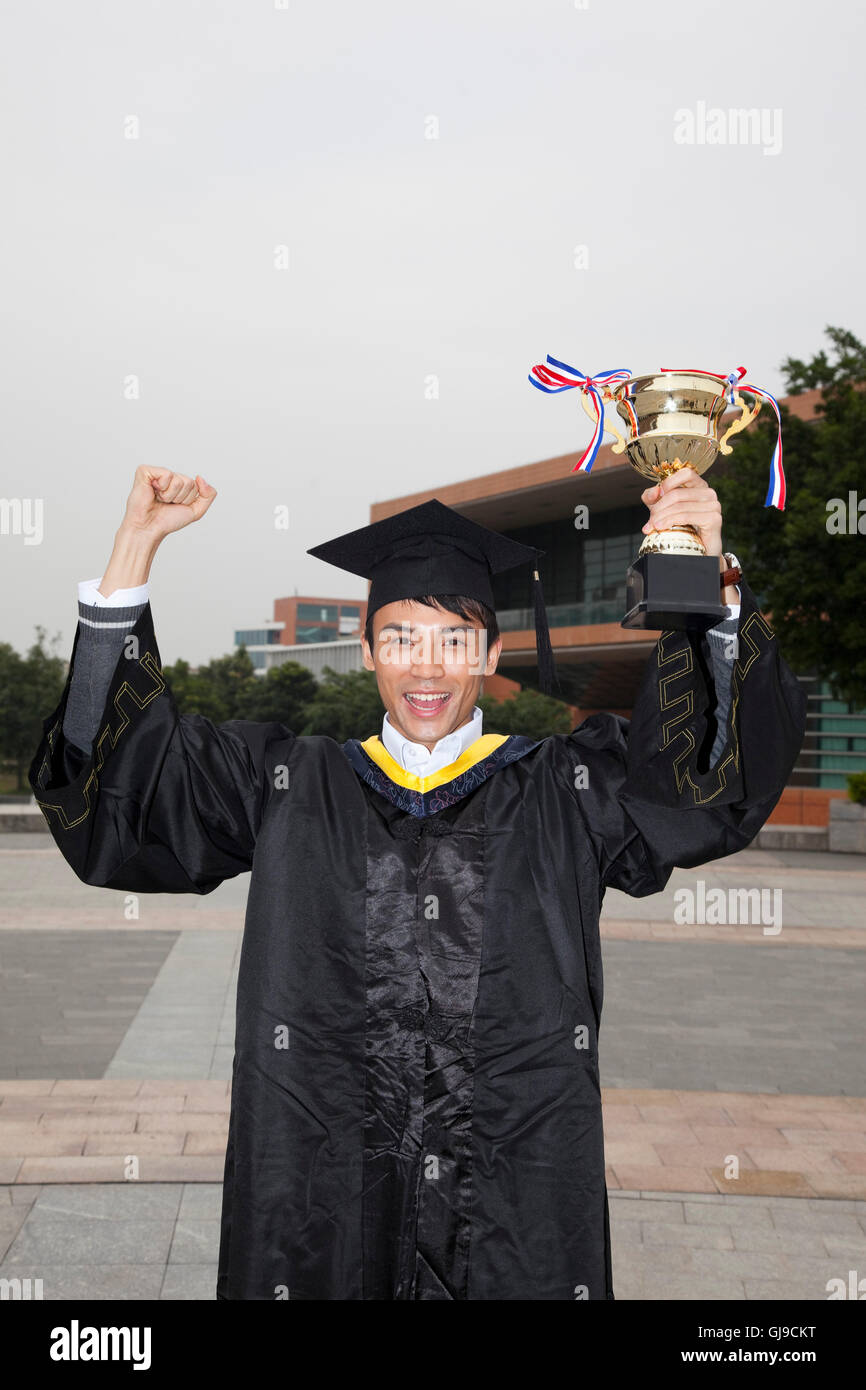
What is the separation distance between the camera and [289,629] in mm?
129750

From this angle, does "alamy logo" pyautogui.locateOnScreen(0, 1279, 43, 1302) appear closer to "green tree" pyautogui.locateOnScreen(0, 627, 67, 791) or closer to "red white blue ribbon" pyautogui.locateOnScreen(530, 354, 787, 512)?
"red white blue ribbon" pyautogui.locateOnScreen(530, 354, 787, 512)

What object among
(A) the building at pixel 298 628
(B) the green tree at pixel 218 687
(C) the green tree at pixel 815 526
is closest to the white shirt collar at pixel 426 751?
(C) the green tree at pixel 815 526

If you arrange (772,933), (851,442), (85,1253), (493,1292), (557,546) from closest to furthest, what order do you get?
1. (493,1292)
2. (85,1253)
3. (772,933)
4. (851,442)
5. (557,546)

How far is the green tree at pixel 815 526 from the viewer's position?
1702cm

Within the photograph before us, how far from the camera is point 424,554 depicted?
2.52m

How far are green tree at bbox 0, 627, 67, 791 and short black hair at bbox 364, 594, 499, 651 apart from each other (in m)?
37.3

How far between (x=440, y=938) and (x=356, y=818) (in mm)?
296

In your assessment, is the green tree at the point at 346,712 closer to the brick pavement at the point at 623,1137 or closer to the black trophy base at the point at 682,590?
the brick pavement at the point at 623,1137

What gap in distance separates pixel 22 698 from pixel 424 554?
127 ft

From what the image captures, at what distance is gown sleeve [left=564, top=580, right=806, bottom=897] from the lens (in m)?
2.15

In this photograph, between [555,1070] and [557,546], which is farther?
[557,546]

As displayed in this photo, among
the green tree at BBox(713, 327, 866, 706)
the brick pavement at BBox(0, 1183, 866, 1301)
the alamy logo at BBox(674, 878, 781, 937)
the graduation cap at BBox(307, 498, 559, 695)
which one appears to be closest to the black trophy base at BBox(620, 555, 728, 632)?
the graduation cap at BBox(307, 498, 559, 695)
